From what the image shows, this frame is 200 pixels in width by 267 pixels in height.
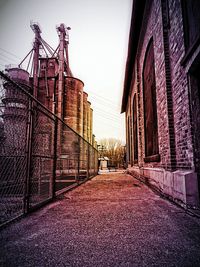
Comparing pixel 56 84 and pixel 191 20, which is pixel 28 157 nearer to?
pixel 191 20

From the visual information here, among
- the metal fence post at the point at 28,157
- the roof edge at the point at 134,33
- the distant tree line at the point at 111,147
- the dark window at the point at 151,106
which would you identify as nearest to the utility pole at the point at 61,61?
the roof edge at the point at 134,33

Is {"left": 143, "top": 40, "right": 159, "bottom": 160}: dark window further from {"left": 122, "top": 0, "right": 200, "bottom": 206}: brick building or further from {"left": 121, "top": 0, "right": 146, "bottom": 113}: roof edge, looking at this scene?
{"left": 121, "top": 0, "right": 146, "bottom": 113}: roof edge

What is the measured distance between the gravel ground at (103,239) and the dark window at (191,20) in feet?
9.31

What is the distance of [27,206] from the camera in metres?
2.78

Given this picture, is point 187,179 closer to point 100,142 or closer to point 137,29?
point 137,29

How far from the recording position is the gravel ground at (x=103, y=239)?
1.44m

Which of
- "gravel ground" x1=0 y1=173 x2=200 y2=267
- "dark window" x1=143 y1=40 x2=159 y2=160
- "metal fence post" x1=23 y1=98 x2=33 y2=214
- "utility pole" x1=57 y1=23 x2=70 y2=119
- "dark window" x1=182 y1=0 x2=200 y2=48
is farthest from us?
"utility pole" x1=57 y1=23 x2=70 y2=119

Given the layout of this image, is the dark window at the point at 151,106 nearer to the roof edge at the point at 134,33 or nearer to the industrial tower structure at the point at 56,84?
the roof edge at the point at 134,33

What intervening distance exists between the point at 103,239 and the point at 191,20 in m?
3.86

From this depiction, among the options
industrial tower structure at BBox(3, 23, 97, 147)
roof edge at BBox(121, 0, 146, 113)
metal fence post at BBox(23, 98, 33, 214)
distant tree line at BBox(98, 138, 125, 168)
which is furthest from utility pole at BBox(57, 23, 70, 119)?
distant tree line at BBox(98, 138, 125, 168)

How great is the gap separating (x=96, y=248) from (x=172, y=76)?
3.91 m

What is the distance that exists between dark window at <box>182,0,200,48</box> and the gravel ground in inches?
112

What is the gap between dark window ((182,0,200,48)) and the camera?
9.73 feet

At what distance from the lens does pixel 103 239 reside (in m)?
1.83
